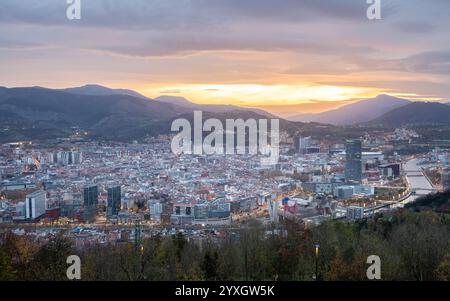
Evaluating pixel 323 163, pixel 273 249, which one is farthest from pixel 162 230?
pixel 323 163

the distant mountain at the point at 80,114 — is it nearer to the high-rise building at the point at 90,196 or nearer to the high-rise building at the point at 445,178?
the high-rise building at the point at 445,178

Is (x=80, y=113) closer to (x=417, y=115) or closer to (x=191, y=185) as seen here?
(x=191, y=185)

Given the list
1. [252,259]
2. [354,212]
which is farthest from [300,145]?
[252,259]

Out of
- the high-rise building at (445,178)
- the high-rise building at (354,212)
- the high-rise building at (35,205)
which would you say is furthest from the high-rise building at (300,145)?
the high-rise building at (35,205)

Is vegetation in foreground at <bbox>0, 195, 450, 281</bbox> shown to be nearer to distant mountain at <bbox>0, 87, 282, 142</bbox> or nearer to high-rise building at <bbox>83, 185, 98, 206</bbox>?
high-rise building at <bbox>83, 185, 98, 206</bbox>

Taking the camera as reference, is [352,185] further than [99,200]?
Yes

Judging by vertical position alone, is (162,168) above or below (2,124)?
below

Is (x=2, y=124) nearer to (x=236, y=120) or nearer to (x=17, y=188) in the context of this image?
(x=17, y=188)
